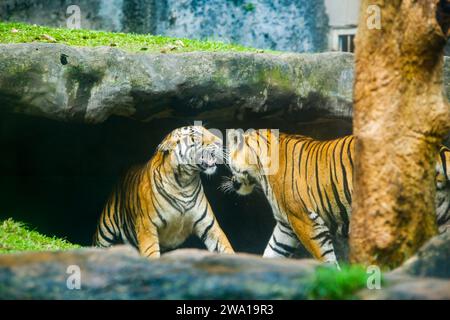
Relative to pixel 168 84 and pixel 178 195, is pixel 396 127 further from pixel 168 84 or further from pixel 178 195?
pixel 178 195

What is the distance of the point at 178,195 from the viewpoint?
9.45 meters

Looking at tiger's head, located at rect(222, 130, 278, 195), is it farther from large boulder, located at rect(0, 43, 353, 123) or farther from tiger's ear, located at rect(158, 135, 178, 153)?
tiger's ear, located at rect(158, 135, 178, 153)

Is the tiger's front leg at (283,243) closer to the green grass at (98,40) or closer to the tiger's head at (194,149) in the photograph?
the tiger's head at (194,149)

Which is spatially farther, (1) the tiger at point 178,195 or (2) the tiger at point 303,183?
(1) the tiger at point 178,195

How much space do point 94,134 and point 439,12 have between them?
500cm

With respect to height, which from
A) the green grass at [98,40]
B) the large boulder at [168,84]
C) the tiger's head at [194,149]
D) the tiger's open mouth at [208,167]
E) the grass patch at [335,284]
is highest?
the green grass at [98,40]

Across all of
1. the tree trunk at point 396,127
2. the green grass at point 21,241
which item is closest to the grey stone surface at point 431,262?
the tree trunk at point 396,127

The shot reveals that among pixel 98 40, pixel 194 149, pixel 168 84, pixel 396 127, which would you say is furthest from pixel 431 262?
pixel 98 40

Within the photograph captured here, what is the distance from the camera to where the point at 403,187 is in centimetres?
636

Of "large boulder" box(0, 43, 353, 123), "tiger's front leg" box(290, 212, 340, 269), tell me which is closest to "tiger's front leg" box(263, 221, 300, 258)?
"tiger's front leg" box(290, 212, 340, 269)

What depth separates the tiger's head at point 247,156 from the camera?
9586 mm

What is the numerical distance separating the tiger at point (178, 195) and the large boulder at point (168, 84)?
1.04 ft

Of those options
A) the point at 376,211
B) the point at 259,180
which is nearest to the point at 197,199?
the point at 259,180

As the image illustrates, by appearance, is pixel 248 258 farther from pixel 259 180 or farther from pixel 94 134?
pixel 94 134
